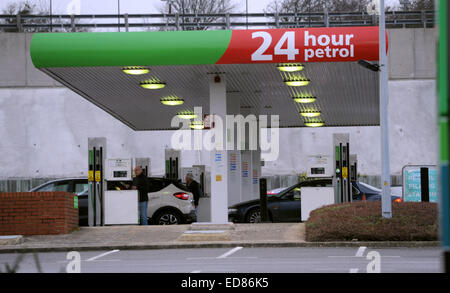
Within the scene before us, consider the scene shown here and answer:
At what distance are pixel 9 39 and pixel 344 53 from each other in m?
29.1

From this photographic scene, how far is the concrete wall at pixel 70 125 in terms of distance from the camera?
41125mm

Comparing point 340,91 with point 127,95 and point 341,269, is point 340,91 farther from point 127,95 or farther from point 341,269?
point 341,269

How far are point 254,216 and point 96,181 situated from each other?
448 centimetres

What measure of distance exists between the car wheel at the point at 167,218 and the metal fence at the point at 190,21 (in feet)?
19.5

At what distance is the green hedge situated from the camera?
15289 mm

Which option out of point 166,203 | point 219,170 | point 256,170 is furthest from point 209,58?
point 256,170

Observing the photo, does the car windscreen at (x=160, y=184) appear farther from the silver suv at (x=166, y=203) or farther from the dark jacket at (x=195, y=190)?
the dark jacket at (x=195, y=190)

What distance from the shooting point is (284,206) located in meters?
21.6

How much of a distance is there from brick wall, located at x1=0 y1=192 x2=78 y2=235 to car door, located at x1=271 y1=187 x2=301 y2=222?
6.39 m

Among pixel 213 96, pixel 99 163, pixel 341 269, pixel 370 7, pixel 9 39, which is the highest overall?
pixel 9 39

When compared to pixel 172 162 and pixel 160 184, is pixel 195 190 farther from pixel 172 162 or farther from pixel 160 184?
pixel 172 162

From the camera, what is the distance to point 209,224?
17141mm
